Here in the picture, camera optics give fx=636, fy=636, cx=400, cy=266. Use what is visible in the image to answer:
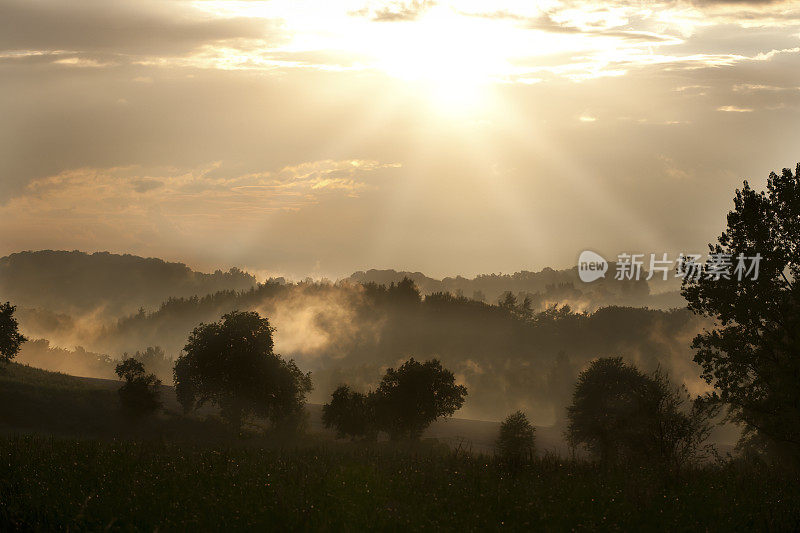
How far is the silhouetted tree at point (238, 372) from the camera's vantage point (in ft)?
223

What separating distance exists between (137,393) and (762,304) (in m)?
60.8

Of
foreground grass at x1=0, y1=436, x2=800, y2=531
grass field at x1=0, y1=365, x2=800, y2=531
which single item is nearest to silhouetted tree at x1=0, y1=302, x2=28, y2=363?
grass field at x1=0, y1=365, x2=800, y2=531

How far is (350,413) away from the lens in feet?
226

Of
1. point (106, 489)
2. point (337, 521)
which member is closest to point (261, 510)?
point (337, 521)

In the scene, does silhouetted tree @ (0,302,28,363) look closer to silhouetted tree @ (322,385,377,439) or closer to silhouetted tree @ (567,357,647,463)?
silhouetted tree @ (322,385,377,439)

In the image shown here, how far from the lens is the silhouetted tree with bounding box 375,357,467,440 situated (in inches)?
2672

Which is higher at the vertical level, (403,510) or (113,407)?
(403,510)

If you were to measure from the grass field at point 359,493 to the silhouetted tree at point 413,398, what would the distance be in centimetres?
4895

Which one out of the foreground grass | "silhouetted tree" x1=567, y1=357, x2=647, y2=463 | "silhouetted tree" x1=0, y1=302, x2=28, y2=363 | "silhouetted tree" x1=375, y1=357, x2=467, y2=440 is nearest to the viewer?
the foreground grass

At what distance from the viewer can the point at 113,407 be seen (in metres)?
68.8

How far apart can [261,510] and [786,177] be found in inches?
1082

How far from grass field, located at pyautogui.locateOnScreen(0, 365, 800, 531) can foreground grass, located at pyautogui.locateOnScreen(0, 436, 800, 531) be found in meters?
0.04

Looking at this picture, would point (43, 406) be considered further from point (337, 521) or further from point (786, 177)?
point (786, 177)

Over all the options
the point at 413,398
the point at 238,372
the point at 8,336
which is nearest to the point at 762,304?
the point at 413,398
